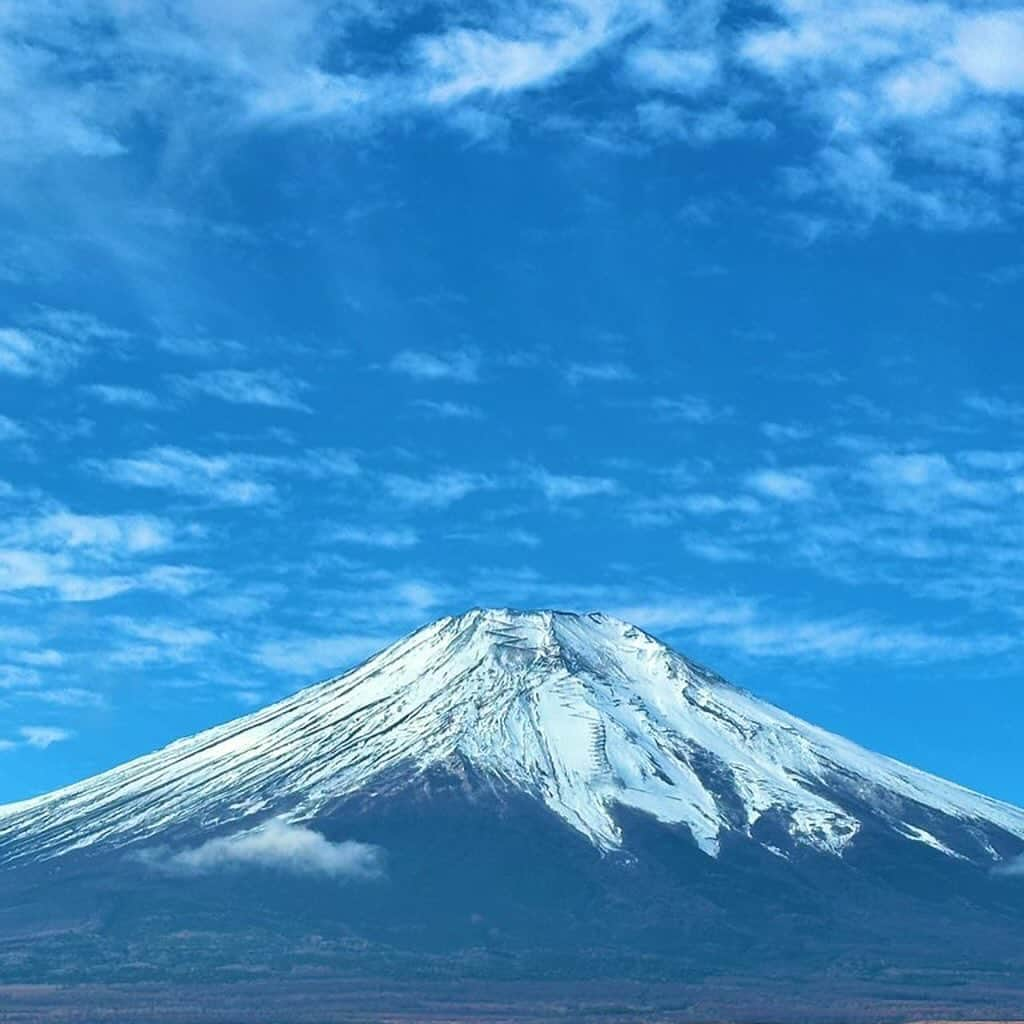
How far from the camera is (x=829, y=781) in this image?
643 feet

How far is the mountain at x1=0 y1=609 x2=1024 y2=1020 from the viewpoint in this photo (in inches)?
6176

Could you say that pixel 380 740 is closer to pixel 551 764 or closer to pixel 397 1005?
pixel 551 764

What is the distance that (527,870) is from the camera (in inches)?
6796

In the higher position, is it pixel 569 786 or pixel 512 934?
pixel 569 786

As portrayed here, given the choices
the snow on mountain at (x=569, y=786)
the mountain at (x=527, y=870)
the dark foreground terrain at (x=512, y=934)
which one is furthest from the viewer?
the snow on mountain at (x=569, y=786)

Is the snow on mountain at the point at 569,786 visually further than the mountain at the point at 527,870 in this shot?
Yes

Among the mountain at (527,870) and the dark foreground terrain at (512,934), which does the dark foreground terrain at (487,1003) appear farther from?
the mountain at (527,870)

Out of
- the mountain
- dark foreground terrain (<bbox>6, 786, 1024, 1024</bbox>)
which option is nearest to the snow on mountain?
the mountain

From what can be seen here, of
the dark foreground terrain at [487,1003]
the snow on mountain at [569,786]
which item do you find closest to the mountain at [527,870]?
the snow on mountain at [569,786]

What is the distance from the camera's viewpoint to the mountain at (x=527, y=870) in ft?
515

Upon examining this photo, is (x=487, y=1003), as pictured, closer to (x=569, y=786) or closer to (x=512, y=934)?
(x=512, y=934)

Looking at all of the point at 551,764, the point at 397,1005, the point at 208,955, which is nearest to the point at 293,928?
the point at 208,955

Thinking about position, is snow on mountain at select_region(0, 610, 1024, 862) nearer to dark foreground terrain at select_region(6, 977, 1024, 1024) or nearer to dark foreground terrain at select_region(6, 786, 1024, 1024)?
dark foreground terrain at select_region(6, 786, 1024, 1024)

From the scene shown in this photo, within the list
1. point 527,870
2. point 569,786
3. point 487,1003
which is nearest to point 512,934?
point 527,870
